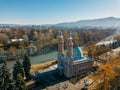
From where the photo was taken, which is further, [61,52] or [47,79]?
[61,52]

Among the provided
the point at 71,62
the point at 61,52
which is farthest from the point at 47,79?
the point at 61,52

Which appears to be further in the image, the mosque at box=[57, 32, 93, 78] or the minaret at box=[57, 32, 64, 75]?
the minaret at box=[57, 32, 64, 75]

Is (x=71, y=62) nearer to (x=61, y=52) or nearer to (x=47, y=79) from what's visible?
(x=61, y=52)

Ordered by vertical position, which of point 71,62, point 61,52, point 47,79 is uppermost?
point 61,52

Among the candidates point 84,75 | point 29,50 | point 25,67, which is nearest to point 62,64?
point 84,75

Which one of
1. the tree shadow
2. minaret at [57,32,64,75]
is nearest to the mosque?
minaret at [57,32,64,75]

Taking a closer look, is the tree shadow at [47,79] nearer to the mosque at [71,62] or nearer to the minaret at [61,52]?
the mosque at [71,62]

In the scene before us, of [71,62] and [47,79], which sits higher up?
[71,62]

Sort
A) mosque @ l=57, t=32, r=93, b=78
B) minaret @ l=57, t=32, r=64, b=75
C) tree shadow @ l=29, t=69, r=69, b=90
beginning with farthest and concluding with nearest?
minaret @ l=57, t=32, r=64, b=75, mosque @ l=57, t=32, r=93, b=78, tree shadow @ l=29, t=69, r=69, b=90

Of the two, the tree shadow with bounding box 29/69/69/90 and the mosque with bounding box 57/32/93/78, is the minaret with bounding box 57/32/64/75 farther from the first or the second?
the tree shadow with bounding box 29/69/69/90
